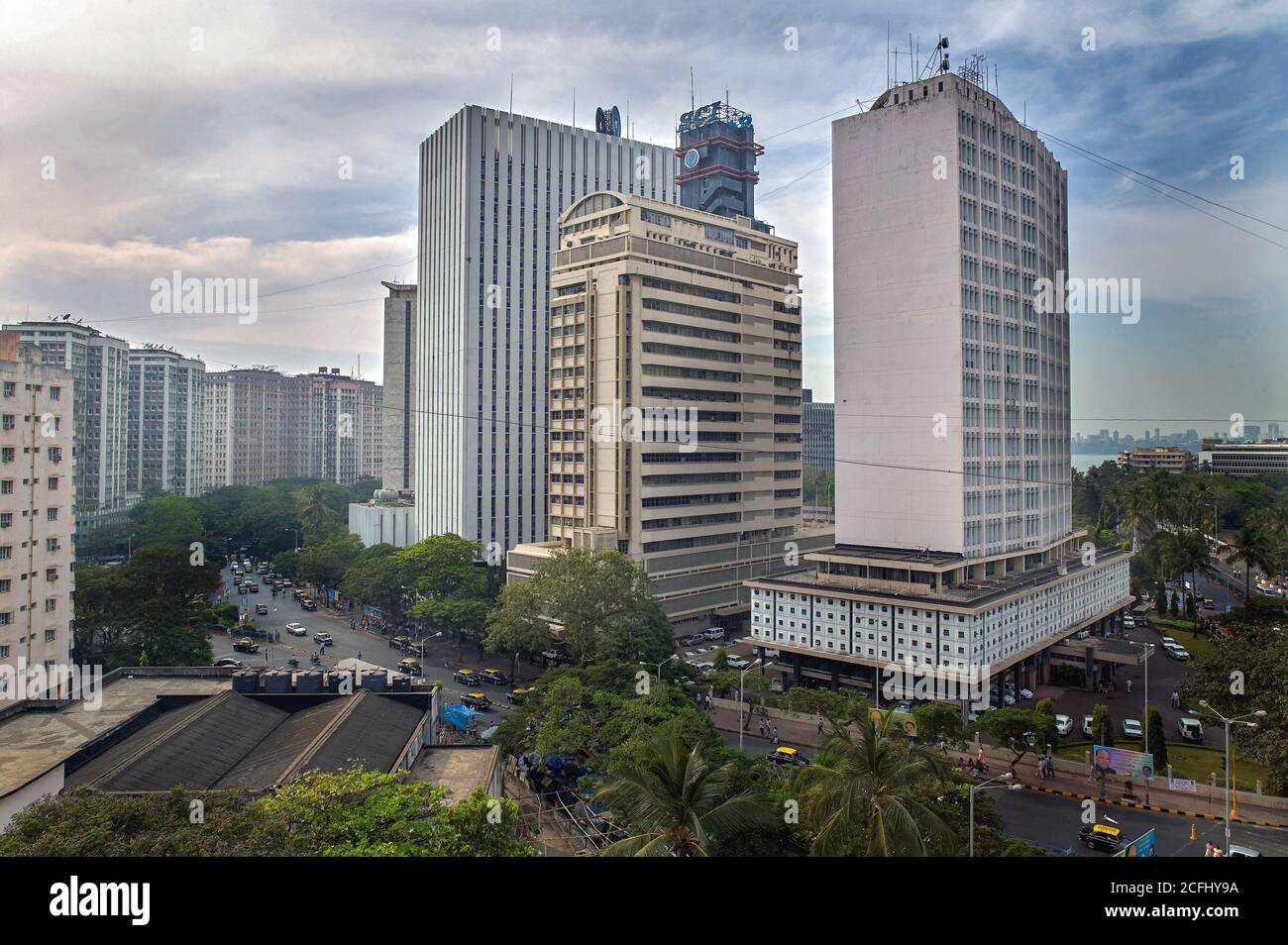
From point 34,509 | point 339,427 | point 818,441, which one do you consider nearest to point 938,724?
point 34,509

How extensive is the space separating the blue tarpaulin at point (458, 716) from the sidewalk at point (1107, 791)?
10355 mm

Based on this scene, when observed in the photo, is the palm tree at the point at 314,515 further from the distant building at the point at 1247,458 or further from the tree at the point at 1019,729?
the distant building at the point at 1247,458

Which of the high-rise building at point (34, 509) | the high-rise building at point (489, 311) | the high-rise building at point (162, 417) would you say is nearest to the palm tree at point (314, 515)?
the high-rise building at point (489, 311)

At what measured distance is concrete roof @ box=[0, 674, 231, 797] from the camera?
15305mm

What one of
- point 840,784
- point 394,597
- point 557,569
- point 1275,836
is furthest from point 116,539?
point 1275,836

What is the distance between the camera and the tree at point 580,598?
3316cm

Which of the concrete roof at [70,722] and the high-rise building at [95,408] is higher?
the high-rise building at [95,408]

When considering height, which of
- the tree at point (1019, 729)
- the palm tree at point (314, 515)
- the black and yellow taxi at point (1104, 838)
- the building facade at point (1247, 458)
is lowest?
the black and yellow taxi at point (1104, 838)

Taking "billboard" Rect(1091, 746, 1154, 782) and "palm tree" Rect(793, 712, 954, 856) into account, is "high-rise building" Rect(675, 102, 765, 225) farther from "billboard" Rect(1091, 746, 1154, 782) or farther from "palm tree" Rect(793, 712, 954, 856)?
"palm tree" Rect(793, 712, 954, 856)

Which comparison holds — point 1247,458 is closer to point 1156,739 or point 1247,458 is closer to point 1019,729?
point 1156,739

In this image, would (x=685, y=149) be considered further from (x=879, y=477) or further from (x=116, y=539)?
(x=116, y=539)

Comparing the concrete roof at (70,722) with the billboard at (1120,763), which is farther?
the billboard at (1120,763)

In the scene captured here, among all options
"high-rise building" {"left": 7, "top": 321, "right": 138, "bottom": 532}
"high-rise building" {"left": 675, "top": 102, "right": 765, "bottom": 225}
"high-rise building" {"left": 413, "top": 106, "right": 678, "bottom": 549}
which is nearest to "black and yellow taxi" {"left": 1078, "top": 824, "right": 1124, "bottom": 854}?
"high-rise building" {"left": 413, "top": 106, "right": 678, "bottom": 549}
